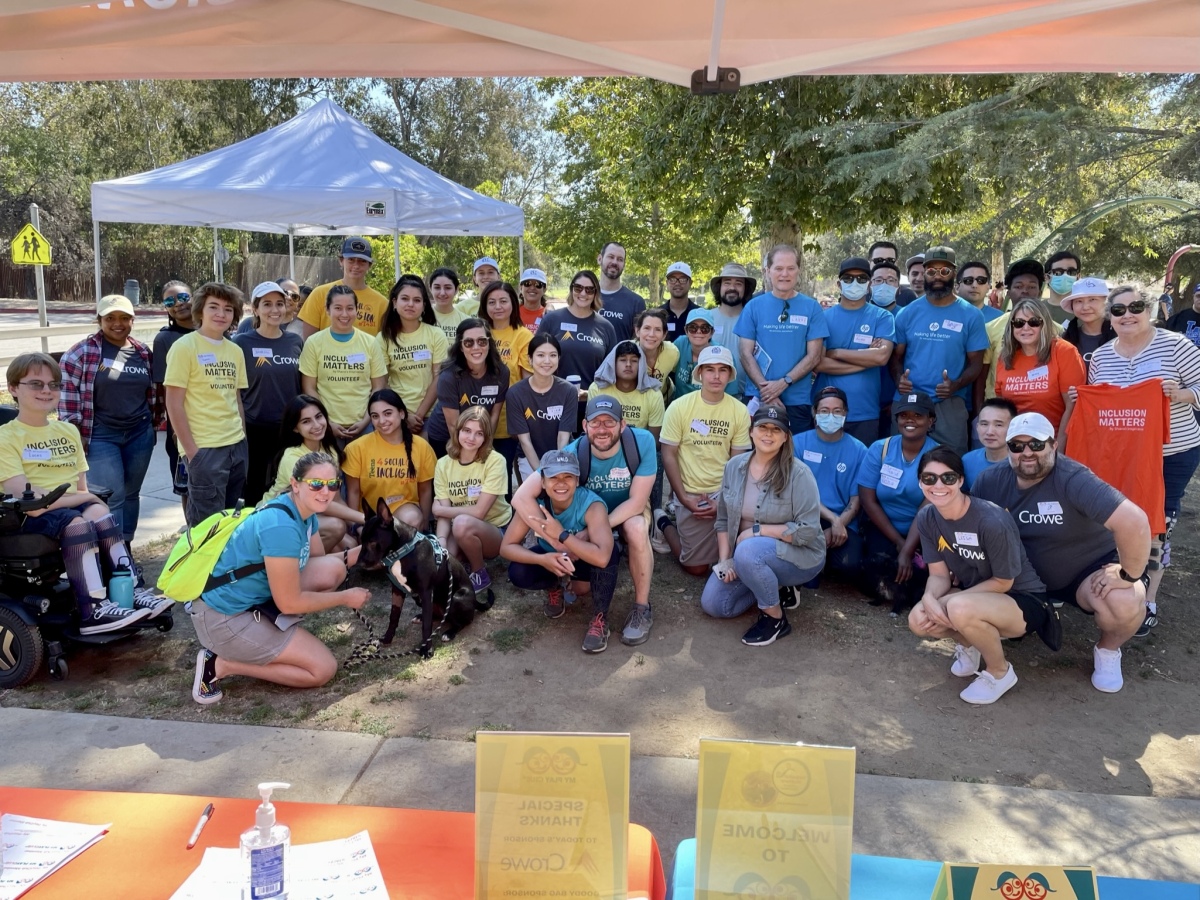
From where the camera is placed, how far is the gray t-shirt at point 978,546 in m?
3.94

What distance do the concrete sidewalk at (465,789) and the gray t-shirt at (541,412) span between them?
7.98 feet

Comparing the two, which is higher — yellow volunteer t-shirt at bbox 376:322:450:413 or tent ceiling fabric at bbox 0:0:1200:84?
tent ceiling fabric at bbox 0:0:1200:84

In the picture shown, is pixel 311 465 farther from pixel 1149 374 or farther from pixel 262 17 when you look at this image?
pixel 1149 374

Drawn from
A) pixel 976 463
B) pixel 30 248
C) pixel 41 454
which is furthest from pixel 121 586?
pixel 30 248

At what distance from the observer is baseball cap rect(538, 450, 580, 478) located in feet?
15.1

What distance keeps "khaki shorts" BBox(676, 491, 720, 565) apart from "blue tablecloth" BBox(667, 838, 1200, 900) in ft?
12.2

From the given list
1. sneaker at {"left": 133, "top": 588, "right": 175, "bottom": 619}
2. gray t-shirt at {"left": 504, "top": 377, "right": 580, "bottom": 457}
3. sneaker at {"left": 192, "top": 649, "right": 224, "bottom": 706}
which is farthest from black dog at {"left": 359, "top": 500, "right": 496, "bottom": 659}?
gray t-shirt at {"left": 504, "top": 377, "right": 580, "bottom": 457}

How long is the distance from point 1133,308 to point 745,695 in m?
2.91

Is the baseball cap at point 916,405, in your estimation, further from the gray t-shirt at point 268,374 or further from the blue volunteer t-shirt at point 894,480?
the gray t-shirt at point 268,374

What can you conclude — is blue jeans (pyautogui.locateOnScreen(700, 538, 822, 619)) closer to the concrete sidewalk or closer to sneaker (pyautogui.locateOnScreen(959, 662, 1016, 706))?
sneaker (pyautogui.locateOnScreen(959, 662, 1016, 706))

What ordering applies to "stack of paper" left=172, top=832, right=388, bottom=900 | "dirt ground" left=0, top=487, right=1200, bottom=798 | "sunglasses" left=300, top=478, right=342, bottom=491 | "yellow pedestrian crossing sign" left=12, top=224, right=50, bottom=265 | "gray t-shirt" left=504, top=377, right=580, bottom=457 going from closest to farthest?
"stack of paper" left=172, top=832, right=388, bottom=900 → "dirt ground" left=0, top=487, right=1200, bottom=798 → "sunglasses" left=300, top=478, right=342, bottom=491 → "gray t-shirt" left=504, top=377, right=580, bottom=457 → "yellow pedestrian crossing sign" left=12, top=224, right=50, bottom=265

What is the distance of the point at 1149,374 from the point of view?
454 cm

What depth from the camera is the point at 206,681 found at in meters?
3.95

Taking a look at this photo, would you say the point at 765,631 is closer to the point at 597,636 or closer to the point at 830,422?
the point at 597,636
